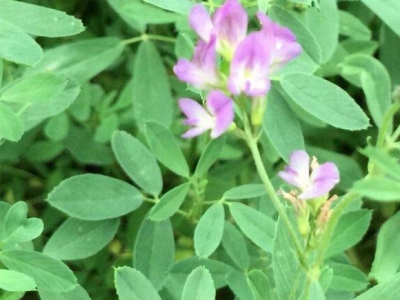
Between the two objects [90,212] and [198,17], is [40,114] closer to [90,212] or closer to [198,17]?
[90,212]

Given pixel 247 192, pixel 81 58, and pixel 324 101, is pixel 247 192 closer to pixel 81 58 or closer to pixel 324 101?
pixel 324 101

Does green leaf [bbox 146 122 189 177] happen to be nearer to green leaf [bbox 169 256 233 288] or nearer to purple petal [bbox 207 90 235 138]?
green leaf [bbox 169 256 233 288]

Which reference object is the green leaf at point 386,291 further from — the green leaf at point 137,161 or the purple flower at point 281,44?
the green leaf at point 137,161

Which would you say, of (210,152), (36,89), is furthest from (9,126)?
(210,152)

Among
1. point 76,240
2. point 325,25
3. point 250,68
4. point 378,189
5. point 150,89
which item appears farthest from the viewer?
point 150,89

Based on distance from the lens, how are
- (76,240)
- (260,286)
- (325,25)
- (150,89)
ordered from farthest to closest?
(150,89), (325,25), (76,240), (260,286)

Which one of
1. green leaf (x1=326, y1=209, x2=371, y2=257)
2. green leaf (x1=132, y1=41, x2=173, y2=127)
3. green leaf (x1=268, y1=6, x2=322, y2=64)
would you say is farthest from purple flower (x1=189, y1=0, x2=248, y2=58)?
green leaf (x1=132, y1=41, x2=173, y2=127)

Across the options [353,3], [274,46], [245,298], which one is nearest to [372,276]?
[245,298]
